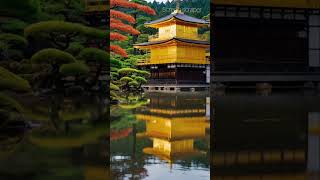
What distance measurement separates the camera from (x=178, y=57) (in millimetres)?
32031

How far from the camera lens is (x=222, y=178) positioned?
4.27 meters

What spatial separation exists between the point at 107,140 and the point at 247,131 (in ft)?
9.68

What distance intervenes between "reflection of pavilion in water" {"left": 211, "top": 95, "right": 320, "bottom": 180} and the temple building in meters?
22.7

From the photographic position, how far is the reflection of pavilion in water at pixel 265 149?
14.7 ft

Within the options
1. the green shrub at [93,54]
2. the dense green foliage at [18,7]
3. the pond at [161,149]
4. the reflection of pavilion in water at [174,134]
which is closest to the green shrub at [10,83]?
the pond at [161,149]

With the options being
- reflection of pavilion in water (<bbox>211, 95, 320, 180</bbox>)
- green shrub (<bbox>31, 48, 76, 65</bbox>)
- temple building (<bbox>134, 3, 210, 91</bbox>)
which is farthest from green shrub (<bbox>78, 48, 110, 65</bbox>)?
temple building (<bbox>134, 3, 210, 91</bbox>)

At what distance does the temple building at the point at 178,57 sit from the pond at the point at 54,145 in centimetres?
2197

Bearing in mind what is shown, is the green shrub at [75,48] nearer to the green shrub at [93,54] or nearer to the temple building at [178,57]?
the green shrub at [93,54]

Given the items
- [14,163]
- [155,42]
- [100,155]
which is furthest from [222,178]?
[155,42]

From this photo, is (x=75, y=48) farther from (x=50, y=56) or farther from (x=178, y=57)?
(x=178, y=57)

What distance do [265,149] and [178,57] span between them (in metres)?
26.5

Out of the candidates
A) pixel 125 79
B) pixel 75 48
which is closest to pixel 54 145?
pixel 75 48

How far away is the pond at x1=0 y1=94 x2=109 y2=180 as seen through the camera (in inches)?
179

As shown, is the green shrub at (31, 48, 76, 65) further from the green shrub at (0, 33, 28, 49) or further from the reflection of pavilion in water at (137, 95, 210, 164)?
the reflection of pavilion in water at (137, 95, 210, 164)
